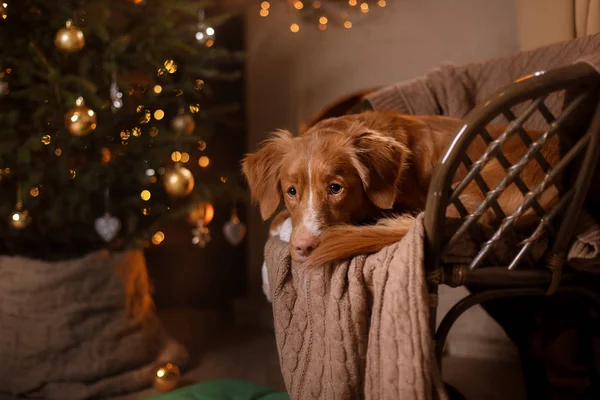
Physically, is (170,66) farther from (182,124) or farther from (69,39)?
(69,39)

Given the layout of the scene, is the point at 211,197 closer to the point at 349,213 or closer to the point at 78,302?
the point at 78,302

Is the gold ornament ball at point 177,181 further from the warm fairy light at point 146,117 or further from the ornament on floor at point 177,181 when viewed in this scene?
the warm fairy light at point 146,117

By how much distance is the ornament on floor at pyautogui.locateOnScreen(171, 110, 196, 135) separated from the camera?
267 cm

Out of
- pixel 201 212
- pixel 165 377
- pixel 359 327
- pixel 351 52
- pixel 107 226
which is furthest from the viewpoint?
pixel 351 52

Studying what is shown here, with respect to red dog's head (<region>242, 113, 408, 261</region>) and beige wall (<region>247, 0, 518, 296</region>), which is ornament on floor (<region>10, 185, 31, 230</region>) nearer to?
red dog's head (<region>242, 113, 408, 261</region>)

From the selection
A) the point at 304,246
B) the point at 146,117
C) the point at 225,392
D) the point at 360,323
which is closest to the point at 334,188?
the point at 304,246

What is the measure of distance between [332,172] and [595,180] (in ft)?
2.22

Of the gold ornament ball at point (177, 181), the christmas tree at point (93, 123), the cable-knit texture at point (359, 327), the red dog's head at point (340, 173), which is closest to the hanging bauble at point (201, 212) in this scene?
the christmas tree at point (93, 123)

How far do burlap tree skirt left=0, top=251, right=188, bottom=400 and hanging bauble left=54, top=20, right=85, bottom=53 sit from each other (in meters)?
0.86

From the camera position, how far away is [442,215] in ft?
3.94

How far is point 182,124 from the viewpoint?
2.68 m

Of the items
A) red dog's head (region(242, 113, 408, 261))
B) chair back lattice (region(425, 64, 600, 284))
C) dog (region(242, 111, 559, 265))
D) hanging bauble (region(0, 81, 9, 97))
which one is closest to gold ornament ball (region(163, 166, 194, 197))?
hanging bauble (region(0, 81, 9, 97))

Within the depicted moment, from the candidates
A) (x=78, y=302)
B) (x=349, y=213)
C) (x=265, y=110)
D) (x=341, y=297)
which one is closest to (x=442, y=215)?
(x=341, y=297)

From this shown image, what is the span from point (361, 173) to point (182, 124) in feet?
4.35
